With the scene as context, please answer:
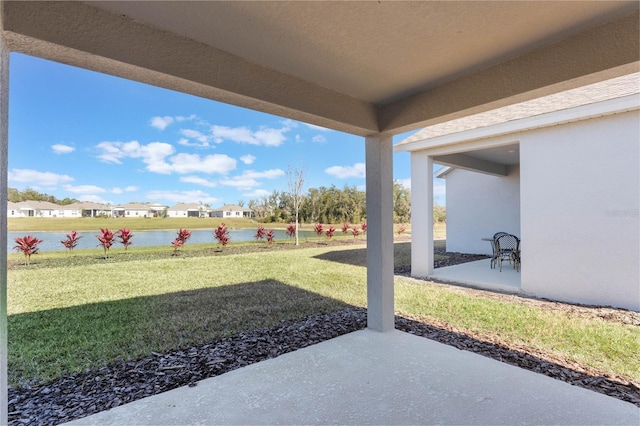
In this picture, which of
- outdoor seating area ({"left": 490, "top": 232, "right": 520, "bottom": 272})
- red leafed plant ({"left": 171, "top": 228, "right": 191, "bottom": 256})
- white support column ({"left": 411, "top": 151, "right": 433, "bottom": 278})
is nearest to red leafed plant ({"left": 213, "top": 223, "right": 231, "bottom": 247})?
red leafed plant ({"left": 171, "top": 228, "right": 191, "bottom": 256})

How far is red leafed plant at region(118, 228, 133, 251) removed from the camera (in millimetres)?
9180

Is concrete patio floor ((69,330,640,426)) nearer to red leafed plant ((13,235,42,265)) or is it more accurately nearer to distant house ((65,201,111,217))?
red leafed plant ((13,235,42,265))

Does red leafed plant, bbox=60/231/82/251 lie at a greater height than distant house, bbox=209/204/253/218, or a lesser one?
lesser

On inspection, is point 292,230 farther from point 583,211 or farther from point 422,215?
point 583,211

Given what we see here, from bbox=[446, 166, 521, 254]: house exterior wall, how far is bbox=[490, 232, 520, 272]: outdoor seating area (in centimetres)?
207

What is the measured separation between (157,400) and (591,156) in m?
6.46

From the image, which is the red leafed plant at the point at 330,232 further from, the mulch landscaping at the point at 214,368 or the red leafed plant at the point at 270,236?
the mulch landscaping at the point at 214,368

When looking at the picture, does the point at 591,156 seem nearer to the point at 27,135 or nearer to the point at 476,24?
the point at 476,24

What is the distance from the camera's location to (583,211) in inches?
191

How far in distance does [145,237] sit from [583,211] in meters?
11.3

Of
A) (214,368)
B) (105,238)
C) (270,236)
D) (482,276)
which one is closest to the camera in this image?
(214,368)

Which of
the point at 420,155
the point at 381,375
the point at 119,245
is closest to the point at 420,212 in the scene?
the point at 420,155

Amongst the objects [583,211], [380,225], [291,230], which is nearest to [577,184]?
[583,211]

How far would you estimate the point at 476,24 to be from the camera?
6.34 ft
